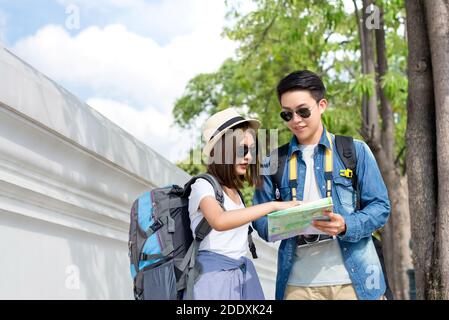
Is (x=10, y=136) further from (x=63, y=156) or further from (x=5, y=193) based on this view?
(x=63, y=156)

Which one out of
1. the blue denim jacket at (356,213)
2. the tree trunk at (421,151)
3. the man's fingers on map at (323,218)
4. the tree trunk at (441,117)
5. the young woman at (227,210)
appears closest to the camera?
the young woman at (227,210)

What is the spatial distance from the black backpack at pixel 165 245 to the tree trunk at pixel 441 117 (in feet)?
8.02

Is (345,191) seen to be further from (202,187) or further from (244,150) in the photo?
(202,187)

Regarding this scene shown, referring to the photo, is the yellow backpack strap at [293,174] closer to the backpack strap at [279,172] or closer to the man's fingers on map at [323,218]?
the backpack strap at [279,172]

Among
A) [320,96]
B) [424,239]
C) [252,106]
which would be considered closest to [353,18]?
[252,106]

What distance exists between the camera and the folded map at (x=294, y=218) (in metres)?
A: 2.86

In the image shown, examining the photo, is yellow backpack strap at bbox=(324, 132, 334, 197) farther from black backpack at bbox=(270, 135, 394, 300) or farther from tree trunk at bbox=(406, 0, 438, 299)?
tree trunk at bbox=(406, 0, 438, 299)

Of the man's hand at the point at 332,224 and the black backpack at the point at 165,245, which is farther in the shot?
the man's hand at the point at 332,224

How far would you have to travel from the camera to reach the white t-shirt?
9.52ft

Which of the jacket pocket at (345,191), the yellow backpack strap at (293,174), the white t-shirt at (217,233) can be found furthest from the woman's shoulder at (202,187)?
the jacket pocket at (345,191)

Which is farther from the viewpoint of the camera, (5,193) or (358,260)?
(358,260)

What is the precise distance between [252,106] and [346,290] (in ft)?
48.3

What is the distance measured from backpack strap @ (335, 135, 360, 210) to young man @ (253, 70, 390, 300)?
0.06 ft

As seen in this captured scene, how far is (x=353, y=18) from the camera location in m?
14.0
